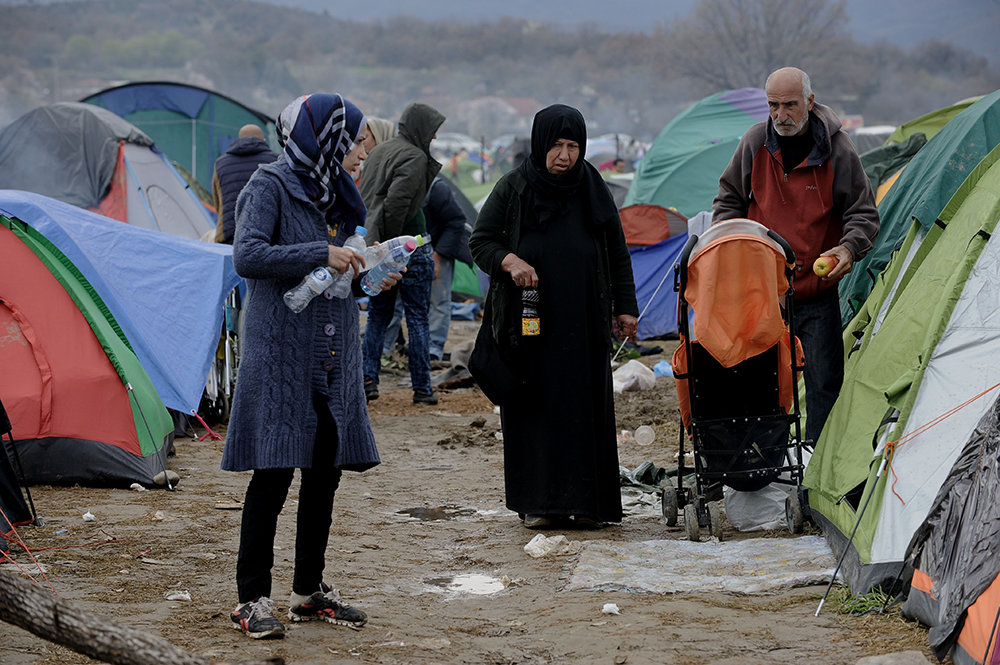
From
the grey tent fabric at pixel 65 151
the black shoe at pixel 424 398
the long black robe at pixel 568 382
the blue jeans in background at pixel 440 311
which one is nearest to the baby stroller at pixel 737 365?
the long black robe at pixel 568 382

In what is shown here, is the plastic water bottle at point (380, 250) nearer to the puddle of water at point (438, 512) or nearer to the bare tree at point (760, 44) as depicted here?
the puddle of water at point (438, 512)

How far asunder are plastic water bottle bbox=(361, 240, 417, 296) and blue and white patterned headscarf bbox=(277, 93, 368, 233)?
244 mm

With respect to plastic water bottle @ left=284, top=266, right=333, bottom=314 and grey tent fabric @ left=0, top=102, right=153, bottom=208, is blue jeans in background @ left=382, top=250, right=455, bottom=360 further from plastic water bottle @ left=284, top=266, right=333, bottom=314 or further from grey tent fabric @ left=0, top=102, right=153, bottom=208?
plastic water bottle @ left=284, top=266, right=333, bottom=314

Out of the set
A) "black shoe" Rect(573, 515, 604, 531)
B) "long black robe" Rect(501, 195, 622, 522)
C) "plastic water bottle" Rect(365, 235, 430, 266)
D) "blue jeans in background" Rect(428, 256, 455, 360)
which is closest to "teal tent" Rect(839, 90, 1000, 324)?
"long black robe" Rect(501, 195, 622, 522)

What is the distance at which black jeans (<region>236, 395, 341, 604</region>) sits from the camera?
13.2 ft

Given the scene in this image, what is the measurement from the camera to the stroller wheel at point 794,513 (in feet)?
17.6

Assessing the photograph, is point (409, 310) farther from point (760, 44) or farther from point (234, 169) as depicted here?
point (760, 44)

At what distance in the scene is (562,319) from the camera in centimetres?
574

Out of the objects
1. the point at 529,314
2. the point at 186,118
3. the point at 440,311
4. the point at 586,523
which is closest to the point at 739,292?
the point at 529,314

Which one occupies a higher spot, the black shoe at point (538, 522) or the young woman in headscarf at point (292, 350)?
the young woman in headscarf at point (292, 350)

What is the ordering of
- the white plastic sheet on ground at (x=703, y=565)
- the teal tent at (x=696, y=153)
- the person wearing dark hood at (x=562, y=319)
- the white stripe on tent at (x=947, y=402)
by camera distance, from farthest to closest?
the teal tent at (x=696, y=153) < the person wearing dark hood at (x=562, y=319) < the white plastic sheet on ground at (x=703, y=565) < the white stripe on tent at (x=947, y=402)

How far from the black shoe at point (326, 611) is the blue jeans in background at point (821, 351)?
257cm

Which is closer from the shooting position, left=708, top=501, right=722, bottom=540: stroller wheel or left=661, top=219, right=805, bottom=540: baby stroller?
left=661, top=219, right=805, bottom=540: baby stroller

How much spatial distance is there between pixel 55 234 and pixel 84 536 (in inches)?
90.4
